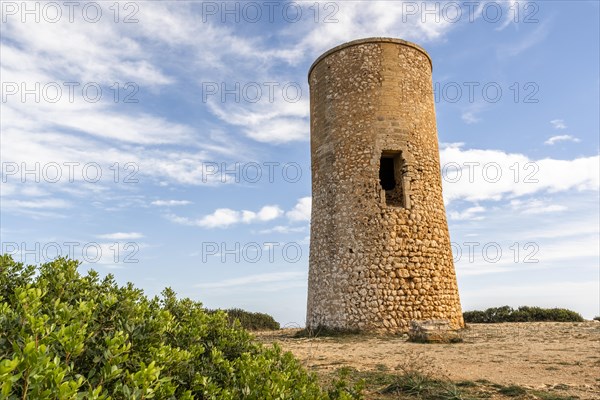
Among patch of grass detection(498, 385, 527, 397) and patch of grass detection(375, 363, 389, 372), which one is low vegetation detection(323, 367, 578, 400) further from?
patch of grass detection(375, 363, 389, 372)

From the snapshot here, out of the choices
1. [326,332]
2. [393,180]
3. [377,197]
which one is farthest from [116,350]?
[393,180]

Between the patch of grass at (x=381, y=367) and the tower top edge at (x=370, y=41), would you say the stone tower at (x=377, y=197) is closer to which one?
the tower top edge at (x=370, y=41)

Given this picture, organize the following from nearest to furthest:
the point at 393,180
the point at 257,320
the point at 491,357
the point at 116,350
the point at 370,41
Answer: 1. the point at 116,350
2. the point at 491,357
3. the point at 370,41
4. the point at 393,180
5. the point at 257,320

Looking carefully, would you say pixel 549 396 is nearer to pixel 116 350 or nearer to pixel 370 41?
pixel 116 350

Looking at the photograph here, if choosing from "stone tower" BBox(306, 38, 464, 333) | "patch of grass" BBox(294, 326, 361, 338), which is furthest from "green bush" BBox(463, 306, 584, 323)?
"patch of grass" BBox(294, 326, 361, 338)

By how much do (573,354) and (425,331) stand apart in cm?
268

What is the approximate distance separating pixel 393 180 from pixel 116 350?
11.9 meters

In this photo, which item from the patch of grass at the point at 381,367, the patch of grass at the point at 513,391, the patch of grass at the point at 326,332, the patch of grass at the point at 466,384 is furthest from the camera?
the patch of grass at the point at 326,332

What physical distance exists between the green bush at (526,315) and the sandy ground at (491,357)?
685 cm

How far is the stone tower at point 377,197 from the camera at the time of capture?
1114 cm

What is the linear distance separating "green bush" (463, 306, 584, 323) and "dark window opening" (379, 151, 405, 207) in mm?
8214

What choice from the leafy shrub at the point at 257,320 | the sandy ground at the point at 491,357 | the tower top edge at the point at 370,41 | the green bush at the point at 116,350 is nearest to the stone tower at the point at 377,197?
the tower top edge at the point at 370,41

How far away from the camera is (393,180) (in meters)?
13.3

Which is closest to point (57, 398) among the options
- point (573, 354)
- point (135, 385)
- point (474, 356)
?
point (135, 385)
